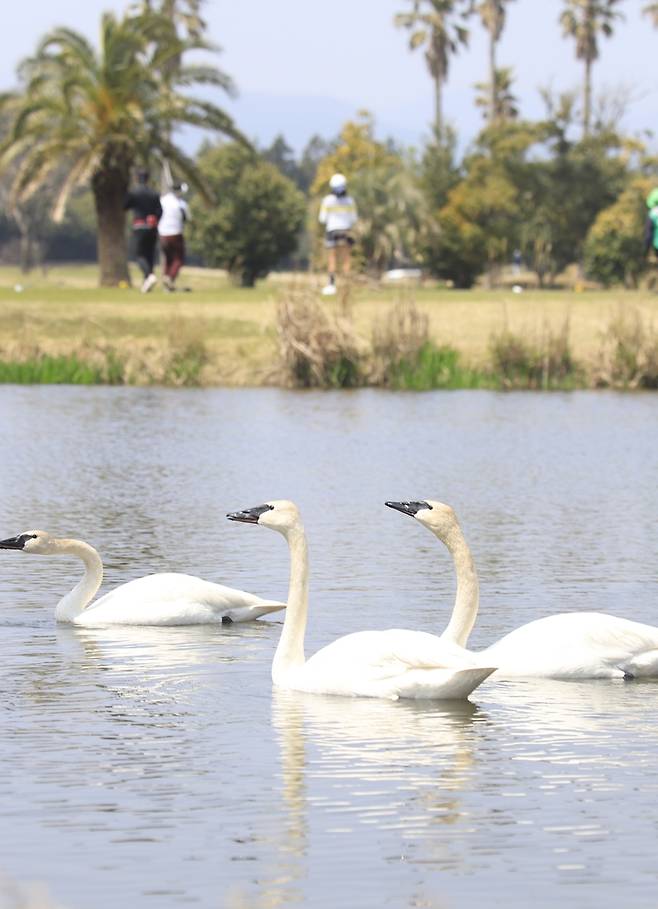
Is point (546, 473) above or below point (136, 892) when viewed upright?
below

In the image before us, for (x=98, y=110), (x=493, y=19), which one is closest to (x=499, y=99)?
(x=493, y=19)

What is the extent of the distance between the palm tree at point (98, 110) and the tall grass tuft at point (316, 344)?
422 inches

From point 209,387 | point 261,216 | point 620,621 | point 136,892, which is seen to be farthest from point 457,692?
point 261,216

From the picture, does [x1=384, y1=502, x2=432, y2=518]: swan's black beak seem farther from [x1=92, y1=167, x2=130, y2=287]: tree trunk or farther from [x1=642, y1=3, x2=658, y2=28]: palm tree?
[x1=642, y1=3, x2=658, y2=28]: palm tree

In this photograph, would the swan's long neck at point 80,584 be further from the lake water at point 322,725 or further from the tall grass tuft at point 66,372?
the tall grass tuft at point 66,372

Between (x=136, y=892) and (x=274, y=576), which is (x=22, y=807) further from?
(x=274, y=576)

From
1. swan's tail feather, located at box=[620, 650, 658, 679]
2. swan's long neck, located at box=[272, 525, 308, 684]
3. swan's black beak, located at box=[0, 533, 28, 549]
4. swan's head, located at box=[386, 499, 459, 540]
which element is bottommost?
swan's tail feather, located at box=[620, 650, 658, 679]

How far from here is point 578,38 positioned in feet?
326

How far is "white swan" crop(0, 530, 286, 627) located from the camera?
1241 cm

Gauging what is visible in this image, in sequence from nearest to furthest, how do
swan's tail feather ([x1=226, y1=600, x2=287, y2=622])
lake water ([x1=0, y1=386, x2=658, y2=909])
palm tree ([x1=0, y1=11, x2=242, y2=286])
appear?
lake water ([x1=0, y1=386, x2=658, y2=909]) → swan's tail feather ([x1=226, y1=600, x2=287, y2=622]) → palm tree ([x1=0, y1=11, x2=242, y2=286])

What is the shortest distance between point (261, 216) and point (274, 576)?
4618cm

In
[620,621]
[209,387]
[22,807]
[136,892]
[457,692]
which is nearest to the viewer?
[136,892]

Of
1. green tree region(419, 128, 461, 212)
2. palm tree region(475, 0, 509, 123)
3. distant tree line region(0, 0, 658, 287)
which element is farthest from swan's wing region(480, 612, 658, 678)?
palm tree region(475, 0, 509, 123)

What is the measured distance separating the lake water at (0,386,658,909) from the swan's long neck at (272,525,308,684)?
196 millimetres
